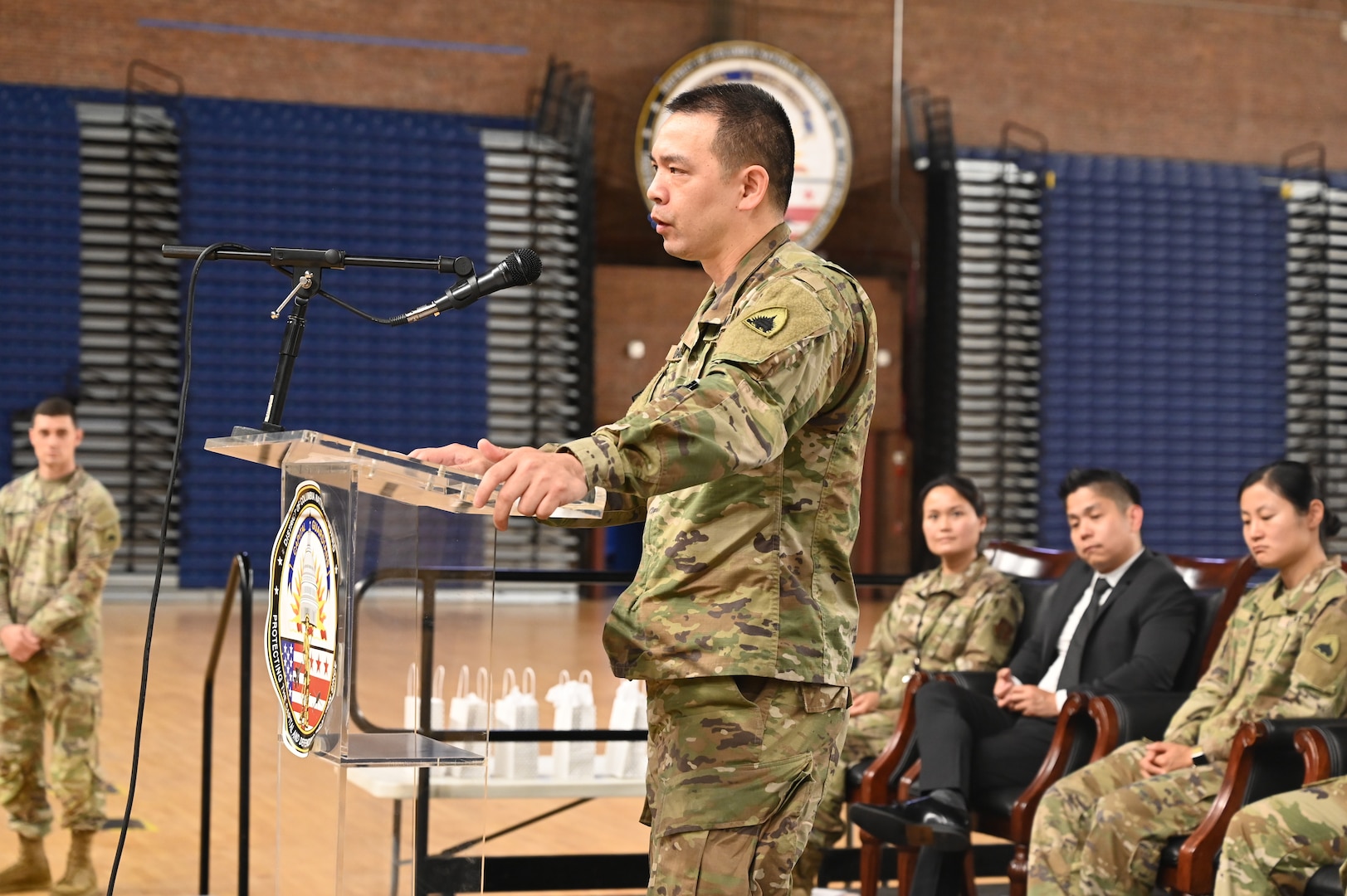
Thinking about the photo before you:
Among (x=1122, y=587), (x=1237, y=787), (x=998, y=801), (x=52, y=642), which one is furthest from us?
(x=52, y=642)

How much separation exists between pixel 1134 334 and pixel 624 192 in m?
4.43

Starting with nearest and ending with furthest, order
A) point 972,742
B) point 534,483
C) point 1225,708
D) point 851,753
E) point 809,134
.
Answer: point 534,483
point 1225,708
point 972,742
point 851,753
point 809,134

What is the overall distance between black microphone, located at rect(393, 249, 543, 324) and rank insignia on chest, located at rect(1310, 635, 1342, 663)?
2.29m

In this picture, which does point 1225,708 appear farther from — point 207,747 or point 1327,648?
point 207,747

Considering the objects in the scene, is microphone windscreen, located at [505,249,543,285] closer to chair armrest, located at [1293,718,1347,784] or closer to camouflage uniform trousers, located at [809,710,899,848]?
chair armrest, located at [1293,718,1347,784]

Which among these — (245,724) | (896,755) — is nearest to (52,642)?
(245,724)

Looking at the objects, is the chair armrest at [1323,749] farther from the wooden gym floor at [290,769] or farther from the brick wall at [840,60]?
the brick wall at [840,60]

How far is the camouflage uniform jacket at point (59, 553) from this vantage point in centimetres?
454

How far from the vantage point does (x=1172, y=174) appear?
12.6m

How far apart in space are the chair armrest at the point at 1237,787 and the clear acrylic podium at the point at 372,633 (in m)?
1.86

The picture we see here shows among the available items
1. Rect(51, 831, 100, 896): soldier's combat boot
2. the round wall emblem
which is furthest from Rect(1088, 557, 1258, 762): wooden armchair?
the round wall emblem

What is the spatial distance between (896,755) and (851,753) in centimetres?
21

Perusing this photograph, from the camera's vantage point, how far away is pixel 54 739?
14.5 feet

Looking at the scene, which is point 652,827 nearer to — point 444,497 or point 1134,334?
point 444,497
